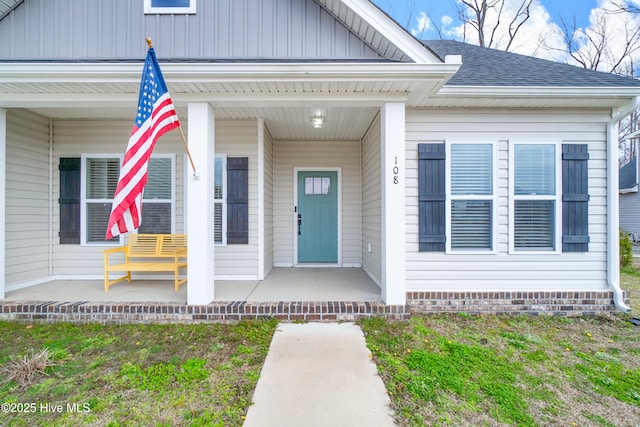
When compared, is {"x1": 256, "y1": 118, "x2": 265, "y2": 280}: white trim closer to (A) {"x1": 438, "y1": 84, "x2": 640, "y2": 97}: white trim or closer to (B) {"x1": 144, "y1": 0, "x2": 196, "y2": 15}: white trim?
(B) {"x1": 144, "y1": 0, "x2": 196, "y2": 15}: white trim

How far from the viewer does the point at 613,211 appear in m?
3.78

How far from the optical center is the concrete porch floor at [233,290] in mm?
3621

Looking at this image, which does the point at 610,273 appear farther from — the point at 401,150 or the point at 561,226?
the point at 401,150

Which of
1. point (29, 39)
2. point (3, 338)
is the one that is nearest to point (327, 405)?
point (3, 338)

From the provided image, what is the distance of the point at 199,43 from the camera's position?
3418mm

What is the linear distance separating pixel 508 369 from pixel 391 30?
342cm

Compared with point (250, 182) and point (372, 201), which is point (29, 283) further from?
point (372, 201)

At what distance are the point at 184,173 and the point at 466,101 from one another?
414cm

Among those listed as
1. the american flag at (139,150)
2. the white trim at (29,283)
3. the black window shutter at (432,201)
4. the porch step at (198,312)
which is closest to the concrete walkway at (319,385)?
the porch step at (198,312)

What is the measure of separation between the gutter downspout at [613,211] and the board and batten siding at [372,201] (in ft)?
9.58

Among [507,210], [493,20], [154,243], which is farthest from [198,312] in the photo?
[493,20]

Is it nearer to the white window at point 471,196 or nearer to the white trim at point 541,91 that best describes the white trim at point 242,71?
the white trim at point 541,91

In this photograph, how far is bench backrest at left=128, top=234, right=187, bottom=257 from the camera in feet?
14.3

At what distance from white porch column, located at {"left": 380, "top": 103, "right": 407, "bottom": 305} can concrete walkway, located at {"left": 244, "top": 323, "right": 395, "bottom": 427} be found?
71 centimetres
